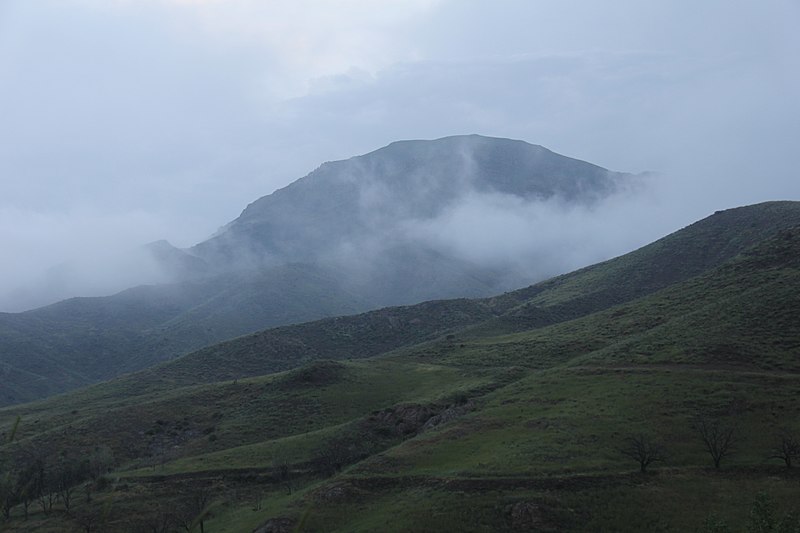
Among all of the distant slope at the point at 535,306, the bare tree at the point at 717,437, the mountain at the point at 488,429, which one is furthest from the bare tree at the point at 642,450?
the distant slope at the point at 535,306

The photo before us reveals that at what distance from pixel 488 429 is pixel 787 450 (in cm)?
2445

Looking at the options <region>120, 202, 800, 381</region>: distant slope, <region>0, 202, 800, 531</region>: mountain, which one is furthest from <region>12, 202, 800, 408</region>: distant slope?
<region>0, 202, 800, 531</region>: mountain

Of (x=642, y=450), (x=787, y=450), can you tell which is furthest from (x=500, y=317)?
(x=787, y=450)

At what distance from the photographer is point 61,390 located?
7623 inches

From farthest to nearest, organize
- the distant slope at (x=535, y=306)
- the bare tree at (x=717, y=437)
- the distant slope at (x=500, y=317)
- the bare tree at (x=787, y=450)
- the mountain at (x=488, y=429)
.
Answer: the distant slope at (x=535, y=306) < the distant slope at (x=500, y=317) < the bare tree at (x=717, y=437) < the bare tree at (x=787, y=450) < the mountain at (x=488, y=429)

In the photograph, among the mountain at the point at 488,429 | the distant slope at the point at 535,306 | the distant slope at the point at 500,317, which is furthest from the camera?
the distant slope at the point at 535,306

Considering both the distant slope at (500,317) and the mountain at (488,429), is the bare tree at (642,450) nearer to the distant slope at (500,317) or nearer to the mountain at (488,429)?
the mountain at (488,429)

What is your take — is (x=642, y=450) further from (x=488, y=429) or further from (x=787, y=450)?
(x=488, y=429)

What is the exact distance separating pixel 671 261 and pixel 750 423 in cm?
10794

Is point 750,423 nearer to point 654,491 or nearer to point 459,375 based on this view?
point 654,491

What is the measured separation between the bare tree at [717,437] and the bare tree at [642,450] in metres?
3.56

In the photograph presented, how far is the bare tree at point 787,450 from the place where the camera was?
43562 mm

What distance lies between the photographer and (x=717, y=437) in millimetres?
47812

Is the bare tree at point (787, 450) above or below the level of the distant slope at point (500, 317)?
below
